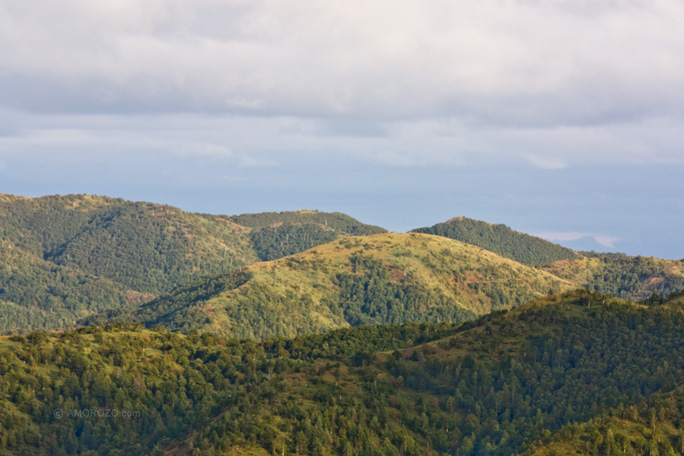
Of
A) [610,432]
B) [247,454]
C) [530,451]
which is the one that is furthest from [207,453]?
[610,432]

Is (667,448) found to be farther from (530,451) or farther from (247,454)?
(247,454)

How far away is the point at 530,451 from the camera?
197 m

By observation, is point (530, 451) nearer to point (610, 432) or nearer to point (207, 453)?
point (610, 432)

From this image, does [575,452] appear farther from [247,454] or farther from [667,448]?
[247,454]

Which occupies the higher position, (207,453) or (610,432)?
(610,432)

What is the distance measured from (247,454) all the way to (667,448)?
97434 mm

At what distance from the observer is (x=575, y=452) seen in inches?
7657

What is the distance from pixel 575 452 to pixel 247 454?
7525 cm

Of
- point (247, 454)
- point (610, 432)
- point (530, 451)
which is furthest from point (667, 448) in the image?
point (247, 454)

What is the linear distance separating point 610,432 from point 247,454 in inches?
3324

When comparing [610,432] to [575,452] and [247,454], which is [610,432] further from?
[247,454]

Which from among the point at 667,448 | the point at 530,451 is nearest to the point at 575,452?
the point at 530,451

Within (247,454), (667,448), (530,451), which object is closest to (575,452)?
(530,451)

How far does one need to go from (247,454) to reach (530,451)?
65.5 metres
